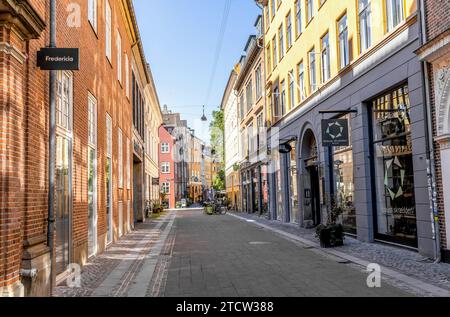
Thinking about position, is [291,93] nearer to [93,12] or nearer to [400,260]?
[93,12]

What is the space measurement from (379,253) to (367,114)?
458 cm

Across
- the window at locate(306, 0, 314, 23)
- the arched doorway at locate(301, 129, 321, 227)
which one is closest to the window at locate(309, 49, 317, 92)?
the window at locate(306, 0, 314, 23)

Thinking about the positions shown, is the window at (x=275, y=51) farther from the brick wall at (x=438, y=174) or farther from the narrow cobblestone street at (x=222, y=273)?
the brick wall at (x=438, y=174)

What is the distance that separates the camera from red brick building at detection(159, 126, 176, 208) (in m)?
70.8

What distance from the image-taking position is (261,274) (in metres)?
9.48

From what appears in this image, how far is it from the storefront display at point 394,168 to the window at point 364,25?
1.87 metres

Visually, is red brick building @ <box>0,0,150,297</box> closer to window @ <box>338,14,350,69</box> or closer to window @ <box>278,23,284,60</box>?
window @ <box>338,14,350,69</box>

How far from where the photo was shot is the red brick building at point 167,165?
7075 cm

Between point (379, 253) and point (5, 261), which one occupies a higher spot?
point (5, 261)

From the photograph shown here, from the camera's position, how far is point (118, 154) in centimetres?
1772

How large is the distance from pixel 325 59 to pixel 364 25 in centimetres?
383

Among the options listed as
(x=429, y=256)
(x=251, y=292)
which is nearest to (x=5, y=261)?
(x=251, y=292)

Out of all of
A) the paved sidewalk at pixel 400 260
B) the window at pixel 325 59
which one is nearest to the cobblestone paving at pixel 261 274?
the paved sidewalk at pixel 400 260

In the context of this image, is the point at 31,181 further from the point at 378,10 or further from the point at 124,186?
the point at 124,186
